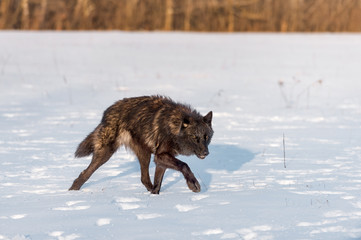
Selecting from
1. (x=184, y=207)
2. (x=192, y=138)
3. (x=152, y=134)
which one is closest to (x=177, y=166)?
(x=192, y=138)

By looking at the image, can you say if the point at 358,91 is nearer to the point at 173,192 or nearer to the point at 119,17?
the point at 173,192

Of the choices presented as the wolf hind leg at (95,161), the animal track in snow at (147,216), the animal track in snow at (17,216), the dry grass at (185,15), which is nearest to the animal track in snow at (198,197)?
the animal track in snow at (147,216)

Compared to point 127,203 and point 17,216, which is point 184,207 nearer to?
point 127,203

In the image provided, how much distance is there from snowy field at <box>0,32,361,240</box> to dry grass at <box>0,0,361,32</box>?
104cm

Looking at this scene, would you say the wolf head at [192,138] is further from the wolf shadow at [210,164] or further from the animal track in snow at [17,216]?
the animal track in snow at [17,216]

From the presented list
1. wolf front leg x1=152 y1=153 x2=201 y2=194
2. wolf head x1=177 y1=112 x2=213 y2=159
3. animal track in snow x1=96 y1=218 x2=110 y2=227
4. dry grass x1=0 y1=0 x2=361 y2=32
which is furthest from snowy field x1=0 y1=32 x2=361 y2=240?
dry grass x1=0 y1=0 x2=361 y2=32

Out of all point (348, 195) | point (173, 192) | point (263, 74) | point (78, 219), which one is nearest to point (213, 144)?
point (173, 192)

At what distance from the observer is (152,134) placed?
20.1 feet

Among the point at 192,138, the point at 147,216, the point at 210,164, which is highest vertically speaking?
the point at 192,138

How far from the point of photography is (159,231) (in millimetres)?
4539

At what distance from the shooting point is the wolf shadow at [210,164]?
6777mm

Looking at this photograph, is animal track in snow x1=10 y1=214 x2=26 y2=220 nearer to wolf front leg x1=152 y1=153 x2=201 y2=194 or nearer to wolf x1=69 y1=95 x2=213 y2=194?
wolf x1=69 y1=95 x2=213 y2=194

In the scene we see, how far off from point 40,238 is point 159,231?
928 mm

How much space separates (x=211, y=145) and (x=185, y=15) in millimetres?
15475
